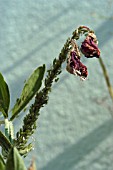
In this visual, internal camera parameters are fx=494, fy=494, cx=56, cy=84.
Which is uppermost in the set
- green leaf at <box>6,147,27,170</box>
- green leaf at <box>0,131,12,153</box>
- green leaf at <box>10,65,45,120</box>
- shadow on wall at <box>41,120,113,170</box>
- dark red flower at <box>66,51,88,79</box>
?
green leaf at <box>10,65,45,120</box>

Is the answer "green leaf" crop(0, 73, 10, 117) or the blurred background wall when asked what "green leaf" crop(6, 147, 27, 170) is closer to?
"green leaf" crop(0, 73, 10, 117)

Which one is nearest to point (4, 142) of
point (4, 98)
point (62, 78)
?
point (4, 98)

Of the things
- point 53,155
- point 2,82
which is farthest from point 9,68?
point 2,82

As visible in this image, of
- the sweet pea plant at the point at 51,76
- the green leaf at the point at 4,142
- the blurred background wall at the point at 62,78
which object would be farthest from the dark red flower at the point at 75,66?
the blurred background wall at the point at 62,78

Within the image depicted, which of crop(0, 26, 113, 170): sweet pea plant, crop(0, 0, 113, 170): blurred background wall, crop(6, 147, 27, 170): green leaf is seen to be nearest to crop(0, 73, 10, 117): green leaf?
crop(0, 26, 113, 170): sweet pea plant

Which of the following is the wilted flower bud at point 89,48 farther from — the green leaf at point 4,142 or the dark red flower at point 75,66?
the green leaf at point 4,142
